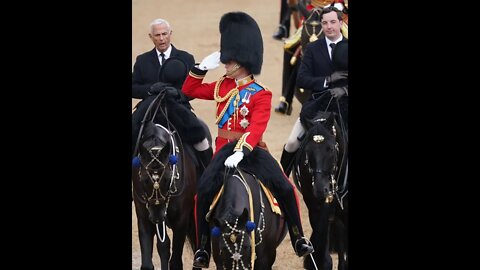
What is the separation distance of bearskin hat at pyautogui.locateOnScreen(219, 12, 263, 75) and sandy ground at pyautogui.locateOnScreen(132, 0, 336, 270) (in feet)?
16.2

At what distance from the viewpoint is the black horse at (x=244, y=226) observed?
29.7 feet

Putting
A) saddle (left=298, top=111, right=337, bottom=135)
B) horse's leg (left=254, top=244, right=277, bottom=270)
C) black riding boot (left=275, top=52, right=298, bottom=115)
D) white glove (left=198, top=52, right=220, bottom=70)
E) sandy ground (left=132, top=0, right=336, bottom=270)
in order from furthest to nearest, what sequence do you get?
sandy ground (left=132, top=0, right=336, bottom=270), black riding boot (left=275, top=52, right=298, bottom=115), saddle (left=298, top=111, right=337, bottom=135), white glove (left=198, top=52, right=220, bottom=70), horse's leg (left=254, top=244, right=277, bottom=270)

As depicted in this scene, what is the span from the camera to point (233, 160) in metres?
9.52

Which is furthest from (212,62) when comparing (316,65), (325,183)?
(316,65)

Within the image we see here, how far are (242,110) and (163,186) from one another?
2.82ft

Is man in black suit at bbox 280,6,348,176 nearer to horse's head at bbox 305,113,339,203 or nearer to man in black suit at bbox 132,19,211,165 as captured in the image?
man in black suit at bbox 132,19,211,165

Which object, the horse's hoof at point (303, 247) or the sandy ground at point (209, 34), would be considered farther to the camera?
the sandy ground at point (209, 34)

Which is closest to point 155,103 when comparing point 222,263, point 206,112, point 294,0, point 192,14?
point 222,263

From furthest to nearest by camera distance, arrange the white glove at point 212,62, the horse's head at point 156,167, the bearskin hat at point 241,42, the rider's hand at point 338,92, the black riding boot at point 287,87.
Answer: the black riding boot at point 287,87, the rider's hand at point 338,92, the white glove at point 212,62, the horse's head at point 156,167, the bearskin hat at point 241,42

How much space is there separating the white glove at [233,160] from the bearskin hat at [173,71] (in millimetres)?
1395

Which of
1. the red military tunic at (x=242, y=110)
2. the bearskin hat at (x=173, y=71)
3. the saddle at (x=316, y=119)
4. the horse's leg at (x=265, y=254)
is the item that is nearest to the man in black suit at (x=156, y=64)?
the bearskin hat at (x=173, y=71)

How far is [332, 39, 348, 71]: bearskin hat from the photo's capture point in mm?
10898

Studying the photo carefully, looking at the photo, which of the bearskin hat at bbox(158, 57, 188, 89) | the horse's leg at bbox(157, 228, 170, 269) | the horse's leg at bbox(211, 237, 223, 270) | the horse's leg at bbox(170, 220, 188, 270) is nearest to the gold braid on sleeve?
the bearskin hat at bbox(158, 57, 188, 89)

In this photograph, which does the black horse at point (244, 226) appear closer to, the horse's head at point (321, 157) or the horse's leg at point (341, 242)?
the horse's head at point (321, 157)
